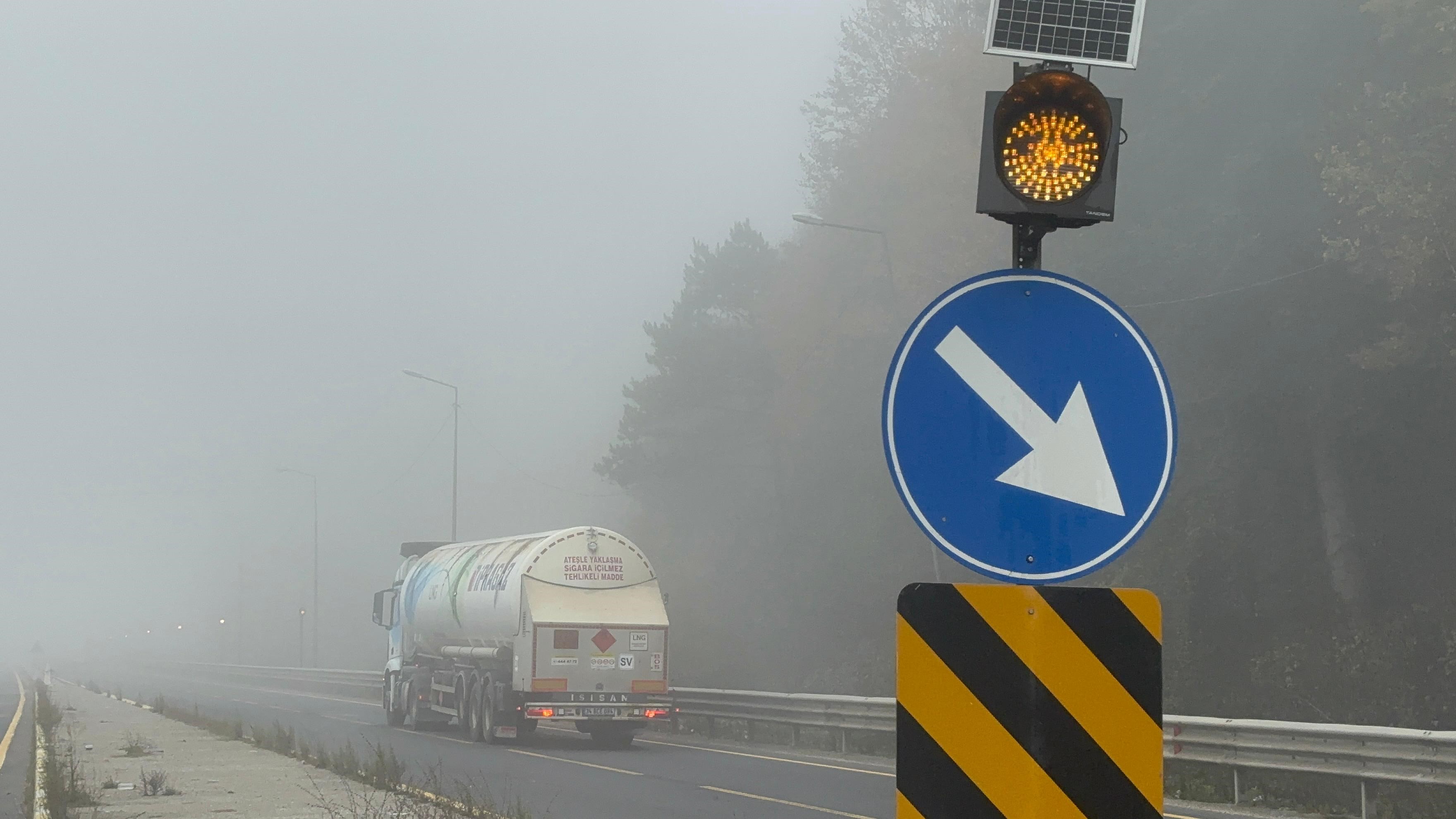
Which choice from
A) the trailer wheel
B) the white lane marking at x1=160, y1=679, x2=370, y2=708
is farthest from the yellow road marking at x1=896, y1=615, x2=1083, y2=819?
the white lane marking at x1=160, y1=679, x2=370, y2=708

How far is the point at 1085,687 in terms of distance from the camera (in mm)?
4043

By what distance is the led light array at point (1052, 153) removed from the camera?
4.29 metres

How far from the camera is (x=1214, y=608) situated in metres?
28.7

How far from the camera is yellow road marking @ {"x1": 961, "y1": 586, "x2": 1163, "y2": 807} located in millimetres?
4031

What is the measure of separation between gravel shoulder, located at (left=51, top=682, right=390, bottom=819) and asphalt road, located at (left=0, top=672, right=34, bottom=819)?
0.69m

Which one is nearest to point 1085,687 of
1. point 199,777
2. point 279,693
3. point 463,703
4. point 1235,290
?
point 199,777

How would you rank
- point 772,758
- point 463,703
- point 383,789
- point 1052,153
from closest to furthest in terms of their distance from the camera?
point 1052,153, point 383,789, point 772,758, point 463,703

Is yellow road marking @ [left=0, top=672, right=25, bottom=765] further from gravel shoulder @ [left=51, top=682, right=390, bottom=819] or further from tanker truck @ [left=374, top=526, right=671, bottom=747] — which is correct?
tanker truck @ [left=374, top=526, right=671, bottom=747]

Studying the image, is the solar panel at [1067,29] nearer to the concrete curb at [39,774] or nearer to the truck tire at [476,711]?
the concrete curb at [39,774]

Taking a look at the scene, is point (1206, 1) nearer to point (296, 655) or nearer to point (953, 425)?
point (953, 425)

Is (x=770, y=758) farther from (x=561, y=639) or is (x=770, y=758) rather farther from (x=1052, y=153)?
(x=1052, y=153)

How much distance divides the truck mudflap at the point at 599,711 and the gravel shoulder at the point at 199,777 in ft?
14.6

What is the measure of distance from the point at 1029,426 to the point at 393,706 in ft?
106

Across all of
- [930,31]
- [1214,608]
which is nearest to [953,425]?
[1214,608]
